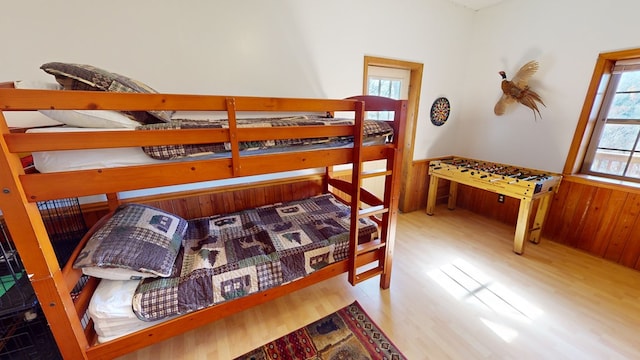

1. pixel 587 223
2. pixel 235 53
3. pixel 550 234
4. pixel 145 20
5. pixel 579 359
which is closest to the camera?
pixel 579 359

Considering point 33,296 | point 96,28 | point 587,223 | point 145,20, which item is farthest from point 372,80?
point 33,296

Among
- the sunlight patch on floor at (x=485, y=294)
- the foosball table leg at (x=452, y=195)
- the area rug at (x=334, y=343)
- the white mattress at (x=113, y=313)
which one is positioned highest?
Result: the white mattress at (x=113, y=313)

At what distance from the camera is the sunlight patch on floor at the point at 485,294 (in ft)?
5.56

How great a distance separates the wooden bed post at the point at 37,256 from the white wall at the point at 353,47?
44.1 inches

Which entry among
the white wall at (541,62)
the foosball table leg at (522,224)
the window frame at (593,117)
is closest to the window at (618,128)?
the window frame at (593,117)

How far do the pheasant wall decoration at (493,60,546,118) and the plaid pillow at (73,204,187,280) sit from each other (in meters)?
3.80

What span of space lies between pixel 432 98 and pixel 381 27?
1.20 m

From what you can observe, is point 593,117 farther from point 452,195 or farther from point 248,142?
point 248,142

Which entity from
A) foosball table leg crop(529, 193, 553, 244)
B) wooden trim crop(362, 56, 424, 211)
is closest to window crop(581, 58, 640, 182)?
foosball table leg crop(529, 193, 553, 244)

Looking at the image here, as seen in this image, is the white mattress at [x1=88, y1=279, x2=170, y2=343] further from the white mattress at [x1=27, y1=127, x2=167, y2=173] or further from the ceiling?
the ceiling

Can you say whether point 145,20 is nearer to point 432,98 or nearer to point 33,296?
point 33,296

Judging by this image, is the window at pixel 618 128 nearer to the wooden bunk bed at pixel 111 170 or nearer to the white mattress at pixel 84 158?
the wooden bunk bed at pixel 111 170

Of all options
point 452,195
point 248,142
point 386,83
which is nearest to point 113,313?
point 248,142

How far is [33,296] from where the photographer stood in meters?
1.13
